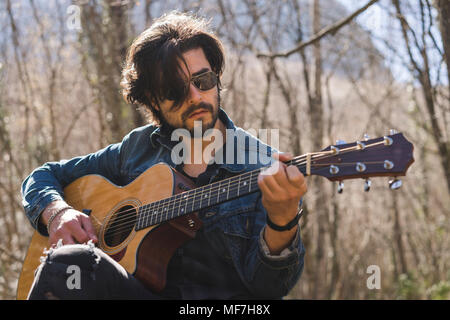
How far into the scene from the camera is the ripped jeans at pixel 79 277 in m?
1.73

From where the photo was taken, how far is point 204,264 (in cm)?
221

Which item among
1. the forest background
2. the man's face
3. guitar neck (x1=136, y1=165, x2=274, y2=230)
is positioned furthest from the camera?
the forest background

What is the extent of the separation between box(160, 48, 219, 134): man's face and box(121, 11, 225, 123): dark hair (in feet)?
0.10

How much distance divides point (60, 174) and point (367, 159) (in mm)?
1751

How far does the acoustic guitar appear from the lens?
176 cm

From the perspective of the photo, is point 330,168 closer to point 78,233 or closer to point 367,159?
point 367,159

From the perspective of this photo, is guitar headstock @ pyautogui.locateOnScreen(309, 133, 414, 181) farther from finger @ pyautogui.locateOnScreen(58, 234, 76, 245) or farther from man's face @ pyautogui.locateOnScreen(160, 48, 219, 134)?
finger @ pyautogui.locateOnScreen(58, 234, 76, 245)

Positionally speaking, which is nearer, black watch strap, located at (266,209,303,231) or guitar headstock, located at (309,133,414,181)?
guitar headstock, located at (309,133,414,181)

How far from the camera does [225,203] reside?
2246 mm

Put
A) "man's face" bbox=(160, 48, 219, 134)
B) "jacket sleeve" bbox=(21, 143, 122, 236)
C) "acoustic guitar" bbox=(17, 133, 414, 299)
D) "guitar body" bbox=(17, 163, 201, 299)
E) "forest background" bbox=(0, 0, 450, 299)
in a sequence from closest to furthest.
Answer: "acoustic guitar" bbox=(17, 133, 414, 299) → "guitar body" bbox=(17, 163, 201, 299) → "man's face" bbox=(160, 48, 219, 134) → "jacket sleeve" bbox=(21, 143, 122, 236) → "forest background" bbox=(0, 0, 450, 299)

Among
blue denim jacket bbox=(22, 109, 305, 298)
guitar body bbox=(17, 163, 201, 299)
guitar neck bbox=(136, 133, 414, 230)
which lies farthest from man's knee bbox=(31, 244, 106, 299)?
blue denim jacket bbox=(22, 109, 305, 298)

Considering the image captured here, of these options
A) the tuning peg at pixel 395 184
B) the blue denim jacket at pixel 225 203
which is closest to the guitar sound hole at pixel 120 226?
the blue denim jacket at pixel 225 203

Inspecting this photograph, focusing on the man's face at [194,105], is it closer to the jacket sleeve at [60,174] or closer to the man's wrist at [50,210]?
the jacket sleeve at [60,174]

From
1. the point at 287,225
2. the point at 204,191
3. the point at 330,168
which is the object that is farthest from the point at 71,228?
the point at 330,168
